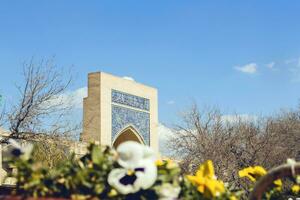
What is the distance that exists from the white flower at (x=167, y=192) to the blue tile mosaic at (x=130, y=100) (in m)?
31.4

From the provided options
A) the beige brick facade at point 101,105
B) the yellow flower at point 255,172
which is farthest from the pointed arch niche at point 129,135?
the yellow flower at point 255,172

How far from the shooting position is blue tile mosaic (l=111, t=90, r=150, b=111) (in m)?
33.2

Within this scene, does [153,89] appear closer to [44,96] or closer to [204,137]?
[204,137]

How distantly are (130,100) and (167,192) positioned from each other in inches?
1288

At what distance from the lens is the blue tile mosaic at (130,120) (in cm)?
3284

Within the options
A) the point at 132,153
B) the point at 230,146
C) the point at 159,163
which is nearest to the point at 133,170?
the point at 132,153

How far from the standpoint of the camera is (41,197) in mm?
1521

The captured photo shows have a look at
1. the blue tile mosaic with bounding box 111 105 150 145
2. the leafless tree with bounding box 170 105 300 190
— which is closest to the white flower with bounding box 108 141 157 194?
the leafless tree with bounding box 170 105 300 190

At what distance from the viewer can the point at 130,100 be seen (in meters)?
34.3

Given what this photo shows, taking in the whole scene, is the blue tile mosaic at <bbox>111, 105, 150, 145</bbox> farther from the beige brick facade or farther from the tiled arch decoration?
the beige brick facade

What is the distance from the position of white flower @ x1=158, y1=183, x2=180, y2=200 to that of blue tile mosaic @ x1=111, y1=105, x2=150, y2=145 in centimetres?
3077

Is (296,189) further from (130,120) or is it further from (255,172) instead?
(130,120)

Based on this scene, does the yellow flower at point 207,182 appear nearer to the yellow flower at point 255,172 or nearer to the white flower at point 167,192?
the white flower at point 167,192

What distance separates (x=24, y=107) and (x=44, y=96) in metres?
1.17
